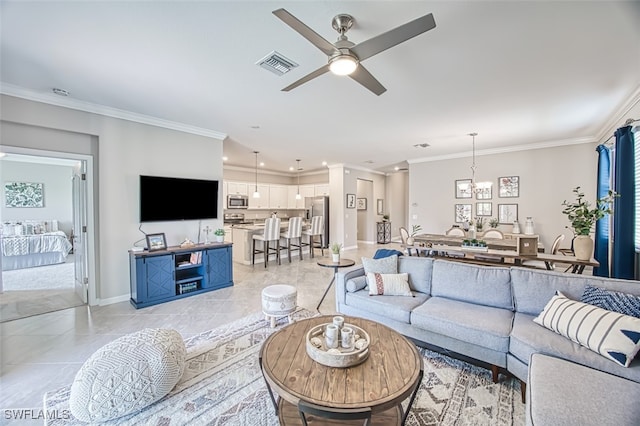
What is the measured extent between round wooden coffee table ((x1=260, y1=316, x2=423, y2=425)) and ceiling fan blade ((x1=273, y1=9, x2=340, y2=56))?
6.52 feet

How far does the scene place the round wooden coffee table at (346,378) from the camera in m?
1.33

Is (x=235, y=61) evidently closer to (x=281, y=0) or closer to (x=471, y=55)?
(x=281, y=0)

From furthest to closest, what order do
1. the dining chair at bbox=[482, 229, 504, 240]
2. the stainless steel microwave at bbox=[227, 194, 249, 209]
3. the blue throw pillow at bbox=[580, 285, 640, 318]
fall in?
the stainless steel microwave at bbox=[227, 194, 249, 209], the dining chair at bbox=[482, 229, 504, 240], the blue throw pillow at bbox=[580, 285, 640, 318]

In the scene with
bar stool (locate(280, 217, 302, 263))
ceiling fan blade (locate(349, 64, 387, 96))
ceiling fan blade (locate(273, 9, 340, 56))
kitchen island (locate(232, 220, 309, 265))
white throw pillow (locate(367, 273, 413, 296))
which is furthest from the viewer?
bar stool (locate(280, 217, 302, 263))

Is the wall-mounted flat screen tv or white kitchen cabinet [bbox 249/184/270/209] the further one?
white kitchen cabinet [bbox 249/184/270/209]

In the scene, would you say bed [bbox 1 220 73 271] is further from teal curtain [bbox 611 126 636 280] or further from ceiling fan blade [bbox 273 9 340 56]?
teal curtain [bbox 611 126 636 280]

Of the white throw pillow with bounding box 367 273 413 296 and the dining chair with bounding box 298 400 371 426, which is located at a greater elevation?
the white throw pillow with bounding box 367 273 413 296

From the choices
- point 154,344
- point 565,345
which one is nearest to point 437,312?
point 565,345

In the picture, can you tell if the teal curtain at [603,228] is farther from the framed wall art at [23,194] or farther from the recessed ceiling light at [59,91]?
the framed wall art at [23,194]

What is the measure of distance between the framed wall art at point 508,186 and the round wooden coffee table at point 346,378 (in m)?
6.04

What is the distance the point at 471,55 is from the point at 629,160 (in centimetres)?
292

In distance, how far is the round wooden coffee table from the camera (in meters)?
1.33

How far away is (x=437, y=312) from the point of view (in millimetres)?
2426

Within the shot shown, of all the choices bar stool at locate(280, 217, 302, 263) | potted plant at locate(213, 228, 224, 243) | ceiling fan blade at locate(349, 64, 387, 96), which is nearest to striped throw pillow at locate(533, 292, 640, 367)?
ceiling fan blade at locate(349, 64, 387, 96)
